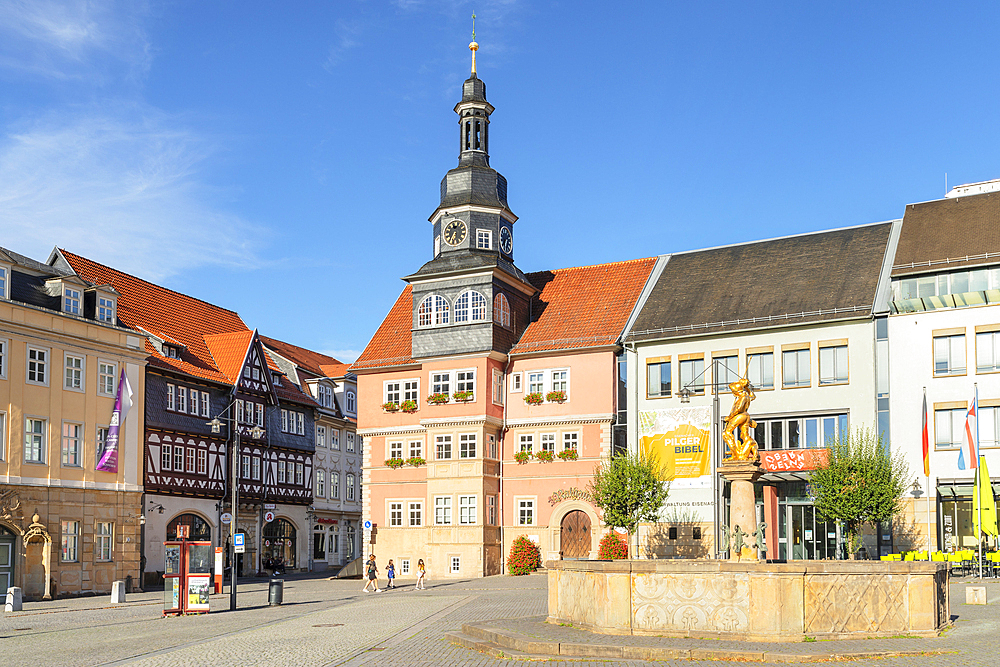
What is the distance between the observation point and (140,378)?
157 ft

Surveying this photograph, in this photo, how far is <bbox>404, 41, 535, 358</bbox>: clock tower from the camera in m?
50.0

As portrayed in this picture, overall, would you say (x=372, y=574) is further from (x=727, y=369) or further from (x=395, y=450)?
(x=727, y=369)

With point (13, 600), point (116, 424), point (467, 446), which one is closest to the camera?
point (13, 600)

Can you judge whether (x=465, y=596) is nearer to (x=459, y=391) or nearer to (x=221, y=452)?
(x=459, y=391)

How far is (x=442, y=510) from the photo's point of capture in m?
49.4

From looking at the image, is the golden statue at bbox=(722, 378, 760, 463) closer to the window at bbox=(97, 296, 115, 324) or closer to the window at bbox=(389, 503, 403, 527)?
the window at bbox=(389, 503, 403, 527)

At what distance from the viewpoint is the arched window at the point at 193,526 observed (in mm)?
51312

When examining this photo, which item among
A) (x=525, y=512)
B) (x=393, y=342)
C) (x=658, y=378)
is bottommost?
(x=525, y=512)

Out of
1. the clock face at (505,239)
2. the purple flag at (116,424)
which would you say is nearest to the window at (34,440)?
the purple flag at (116,424)

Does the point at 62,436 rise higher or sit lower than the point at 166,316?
lower

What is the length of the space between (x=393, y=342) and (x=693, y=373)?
16246mm

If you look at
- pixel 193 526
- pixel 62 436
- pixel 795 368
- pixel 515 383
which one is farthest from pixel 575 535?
pixel 62 436

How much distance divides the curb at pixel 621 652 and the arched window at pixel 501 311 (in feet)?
98.4

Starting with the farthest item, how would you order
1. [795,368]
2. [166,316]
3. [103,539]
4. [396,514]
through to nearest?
[166,316] → [396,514] → [103,539] → [795,368]
